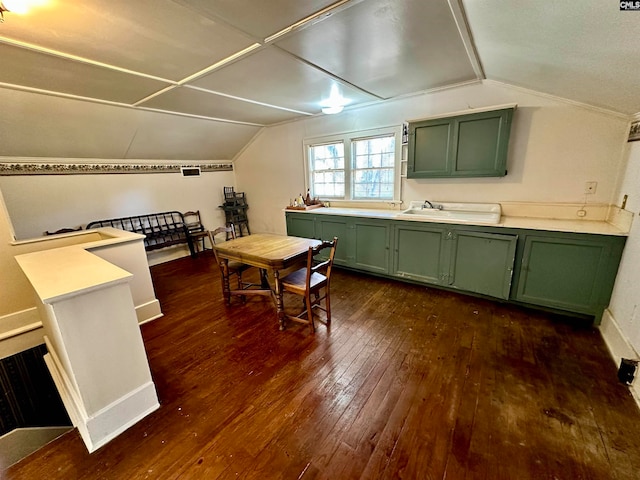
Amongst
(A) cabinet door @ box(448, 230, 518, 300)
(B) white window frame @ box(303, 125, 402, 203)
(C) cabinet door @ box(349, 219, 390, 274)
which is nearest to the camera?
(A) cabinet door @ box(448, 230, 518, 300)

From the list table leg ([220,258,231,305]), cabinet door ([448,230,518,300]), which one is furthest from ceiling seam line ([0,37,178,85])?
cabinet door ([448,230,518,300])

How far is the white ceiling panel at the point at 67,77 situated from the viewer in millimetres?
1985

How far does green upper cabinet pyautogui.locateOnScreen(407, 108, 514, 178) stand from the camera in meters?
2.74

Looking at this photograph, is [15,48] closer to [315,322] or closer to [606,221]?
[315,322]

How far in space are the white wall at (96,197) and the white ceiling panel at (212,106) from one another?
5.16 feet

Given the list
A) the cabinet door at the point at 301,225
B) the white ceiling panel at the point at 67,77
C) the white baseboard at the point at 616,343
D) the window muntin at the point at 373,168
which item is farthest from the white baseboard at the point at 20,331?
the white baseboard at the point at 616,343

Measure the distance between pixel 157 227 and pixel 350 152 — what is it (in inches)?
140

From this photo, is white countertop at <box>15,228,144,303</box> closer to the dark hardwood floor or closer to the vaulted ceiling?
the dark hardwood floor

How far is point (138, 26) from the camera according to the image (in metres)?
1.60

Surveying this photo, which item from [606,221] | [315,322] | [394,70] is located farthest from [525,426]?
[394,70]

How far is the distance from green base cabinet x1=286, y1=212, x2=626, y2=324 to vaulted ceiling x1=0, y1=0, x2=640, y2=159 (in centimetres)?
121

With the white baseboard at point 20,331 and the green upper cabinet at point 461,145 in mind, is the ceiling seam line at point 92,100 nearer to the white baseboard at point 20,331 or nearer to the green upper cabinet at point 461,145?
the white baseboard at point 20,331

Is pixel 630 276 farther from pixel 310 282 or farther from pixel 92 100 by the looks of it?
pixel 92 100

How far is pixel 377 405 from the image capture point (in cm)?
166
